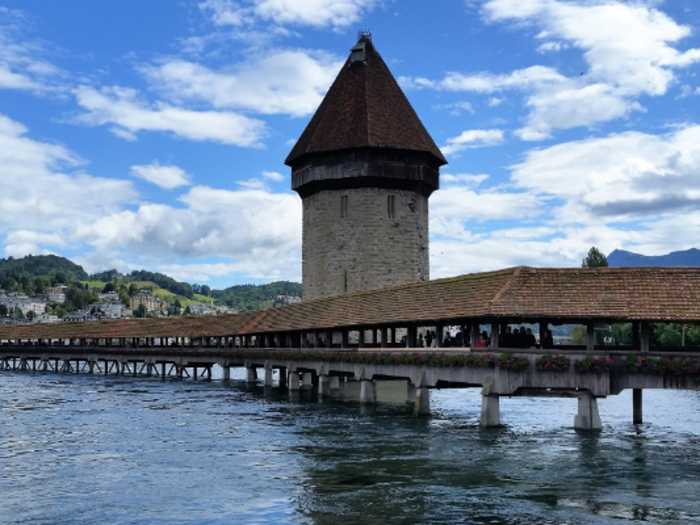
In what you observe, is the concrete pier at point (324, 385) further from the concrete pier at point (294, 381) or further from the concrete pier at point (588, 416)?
the concrete pier at point (588, 416)

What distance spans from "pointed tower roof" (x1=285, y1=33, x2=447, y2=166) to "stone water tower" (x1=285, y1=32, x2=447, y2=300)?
7cm

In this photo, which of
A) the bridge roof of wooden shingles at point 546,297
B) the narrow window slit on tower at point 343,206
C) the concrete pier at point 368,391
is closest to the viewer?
the bridge roof of wooden shingles at point 546,297

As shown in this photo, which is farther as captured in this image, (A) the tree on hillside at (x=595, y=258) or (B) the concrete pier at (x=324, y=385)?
(A) the tree on hillside at (x=595, y=258)

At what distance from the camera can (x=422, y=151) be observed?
53.8m

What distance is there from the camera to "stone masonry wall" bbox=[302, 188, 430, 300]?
53125mm

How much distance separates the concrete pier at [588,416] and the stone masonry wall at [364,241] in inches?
1173

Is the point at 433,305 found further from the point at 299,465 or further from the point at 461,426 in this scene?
the point at 299,465

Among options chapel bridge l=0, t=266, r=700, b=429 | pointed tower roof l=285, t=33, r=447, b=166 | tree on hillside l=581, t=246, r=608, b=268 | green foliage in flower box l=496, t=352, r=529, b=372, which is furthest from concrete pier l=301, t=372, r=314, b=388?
tree on hillside l=581, t=246, r=608, b=268

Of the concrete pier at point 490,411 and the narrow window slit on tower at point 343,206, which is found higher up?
the narrow window slit on tower at point 343,206

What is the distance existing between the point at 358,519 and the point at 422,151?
1652 inches

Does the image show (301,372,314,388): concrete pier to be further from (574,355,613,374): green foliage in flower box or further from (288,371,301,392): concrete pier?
(574,355,613,374): green foliage in flower box

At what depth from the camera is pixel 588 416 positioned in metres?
23.1

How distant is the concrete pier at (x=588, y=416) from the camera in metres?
22.8

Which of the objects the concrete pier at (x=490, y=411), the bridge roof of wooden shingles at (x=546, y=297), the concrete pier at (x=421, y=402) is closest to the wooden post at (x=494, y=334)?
the bridge roof of wooden shingles at (x=546, y=297)
